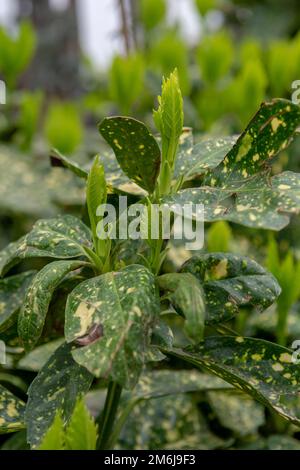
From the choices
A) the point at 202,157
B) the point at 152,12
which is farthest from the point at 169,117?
the point at 152,12

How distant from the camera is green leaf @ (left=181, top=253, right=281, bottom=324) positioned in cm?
84

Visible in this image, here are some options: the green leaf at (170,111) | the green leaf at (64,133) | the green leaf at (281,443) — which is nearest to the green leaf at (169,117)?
the green leaf at (170,111)

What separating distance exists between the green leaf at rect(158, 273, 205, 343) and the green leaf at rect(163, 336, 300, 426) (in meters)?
0.11

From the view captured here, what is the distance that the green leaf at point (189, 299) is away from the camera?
0.68 metres

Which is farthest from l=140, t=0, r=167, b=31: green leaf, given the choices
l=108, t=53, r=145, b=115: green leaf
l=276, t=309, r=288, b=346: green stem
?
l=276, t=309, r=288, b=346: green stem

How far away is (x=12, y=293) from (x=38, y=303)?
0.93 feet

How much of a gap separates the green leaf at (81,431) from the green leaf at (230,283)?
0.73 feet

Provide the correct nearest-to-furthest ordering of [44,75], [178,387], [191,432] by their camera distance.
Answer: [178,387]
[191,432]
[44,75]

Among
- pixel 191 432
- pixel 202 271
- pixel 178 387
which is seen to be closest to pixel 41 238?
pixel 202 271

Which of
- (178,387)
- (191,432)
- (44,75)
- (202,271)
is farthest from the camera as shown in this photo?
(44,75)

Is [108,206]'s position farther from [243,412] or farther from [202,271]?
[243,412]

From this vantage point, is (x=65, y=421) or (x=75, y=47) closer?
(x=65, y=421)

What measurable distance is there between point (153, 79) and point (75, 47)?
6.62ft

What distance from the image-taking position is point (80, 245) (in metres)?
0.85
